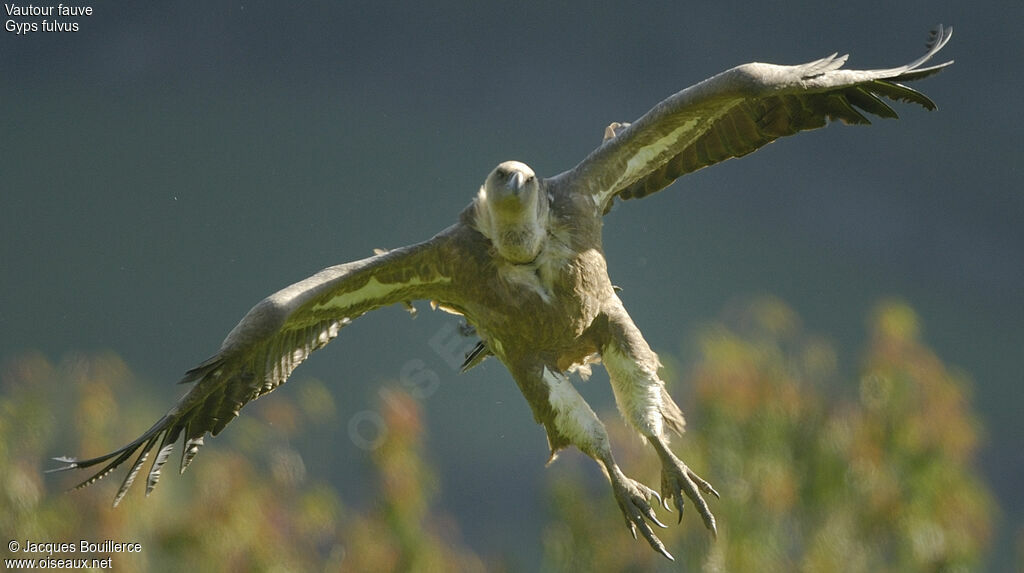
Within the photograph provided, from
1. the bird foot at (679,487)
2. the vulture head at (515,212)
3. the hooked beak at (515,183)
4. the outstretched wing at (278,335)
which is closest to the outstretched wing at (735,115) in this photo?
the vulture head at (515,212)

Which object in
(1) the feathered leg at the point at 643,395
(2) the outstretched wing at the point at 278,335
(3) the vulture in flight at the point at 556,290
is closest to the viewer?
(2) the outstretched wing at the point at 278,335

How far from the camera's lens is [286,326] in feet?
20.8

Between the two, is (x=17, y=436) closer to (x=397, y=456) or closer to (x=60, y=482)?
(x=60, y=482)

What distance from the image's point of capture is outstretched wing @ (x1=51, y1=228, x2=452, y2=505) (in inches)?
226

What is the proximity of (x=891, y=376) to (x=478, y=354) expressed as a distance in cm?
725

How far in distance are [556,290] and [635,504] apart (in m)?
1.10

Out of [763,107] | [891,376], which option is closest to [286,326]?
[763,107]

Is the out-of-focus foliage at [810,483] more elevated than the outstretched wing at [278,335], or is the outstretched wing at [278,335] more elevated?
the outstretched wing at [278,335]

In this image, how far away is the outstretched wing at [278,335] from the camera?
18.8ft

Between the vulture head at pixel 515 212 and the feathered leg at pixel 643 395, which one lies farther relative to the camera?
the feathered leg at pixel 643 395

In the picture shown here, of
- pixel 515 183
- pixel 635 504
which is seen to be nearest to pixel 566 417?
pixel 635 504

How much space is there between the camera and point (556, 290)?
600 cm

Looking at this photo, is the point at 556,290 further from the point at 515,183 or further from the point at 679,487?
the point at 679,487

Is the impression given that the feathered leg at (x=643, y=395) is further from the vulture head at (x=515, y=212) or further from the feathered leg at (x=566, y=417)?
the vulture head at (x=515, y=212)
